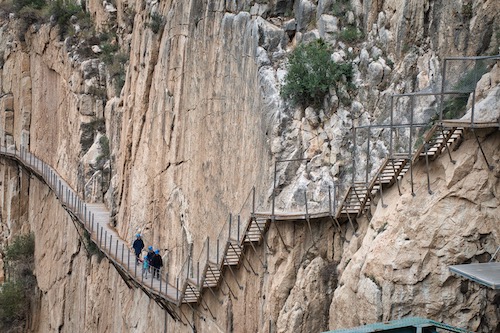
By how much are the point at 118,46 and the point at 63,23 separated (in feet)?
17.5

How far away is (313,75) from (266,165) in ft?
7.95

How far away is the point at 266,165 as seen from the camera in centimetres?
1944

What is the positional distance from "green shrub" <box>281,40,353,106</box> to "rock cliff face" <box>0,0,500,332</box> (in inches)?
11.1

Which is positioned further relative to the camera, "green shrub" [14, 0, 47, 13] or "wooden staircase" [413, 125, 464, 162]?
"green shrub" [14, 0, 47, 13]

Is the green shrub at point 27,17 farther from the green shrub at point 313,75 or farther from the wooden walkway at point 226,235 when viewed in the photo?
the green shrub at point 313,75

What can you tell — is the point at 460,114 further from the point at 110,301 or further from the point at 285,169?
the point at 110,301

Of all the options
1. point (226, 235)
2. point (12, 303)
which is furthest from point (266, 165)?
point (12, 303)

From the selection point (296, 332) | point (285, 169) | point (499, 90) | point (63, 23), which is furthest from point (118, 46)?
point (499, 90)

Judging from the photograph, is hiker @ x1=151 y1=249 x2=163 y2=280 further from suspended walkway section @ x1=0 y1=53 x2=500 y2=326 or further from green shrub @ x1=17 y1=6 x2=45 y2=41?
green shrub @ x1=17 y1=6 x2=45 y2=41

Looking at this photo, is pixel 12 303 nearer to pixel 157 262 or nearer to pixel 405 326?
pixel 157 262

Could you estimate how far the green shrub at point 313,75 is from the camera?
18.5 m

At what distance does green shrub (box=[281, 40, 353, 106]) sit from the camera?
18.5m

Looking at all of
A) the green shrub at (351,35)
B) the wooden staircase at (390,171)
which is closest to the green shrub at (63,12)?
the green shrub at (351,35)

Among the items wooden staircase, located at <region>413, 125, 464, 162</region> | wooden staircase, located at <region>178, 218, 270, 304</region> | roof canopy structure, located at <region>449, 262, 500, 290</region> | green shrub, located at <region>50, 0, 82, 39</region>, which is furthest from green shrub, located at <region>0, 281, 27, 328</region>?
roof canopy structure, located at <region>449, 262, 500, 290</region>
